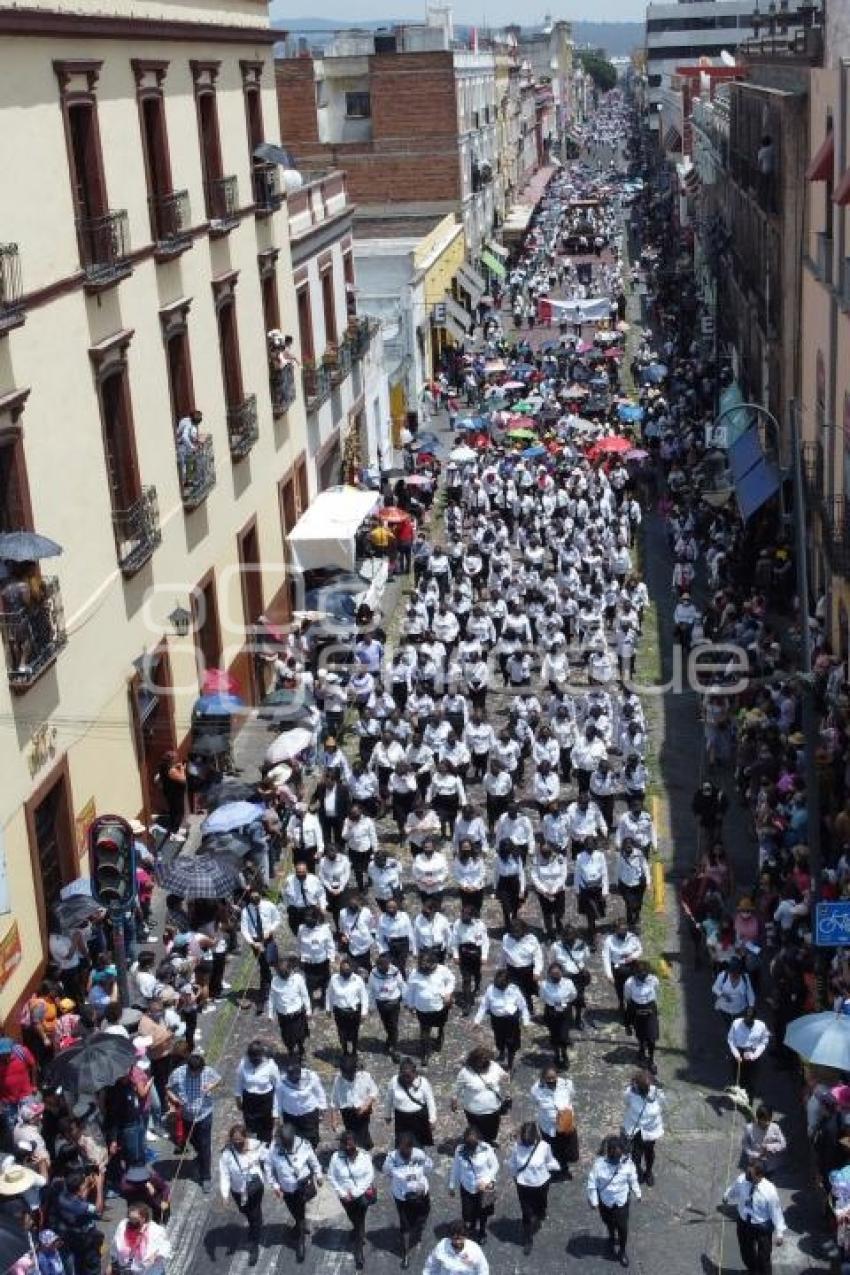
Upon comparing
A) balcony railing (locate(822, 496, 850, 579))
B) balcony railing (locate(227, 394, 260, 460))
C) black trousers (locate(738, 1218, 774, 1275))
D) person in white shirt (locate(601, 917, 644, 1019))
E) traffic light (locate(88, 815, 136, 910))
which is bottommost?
black trousers (locate(738, 1218, 774, 1275))

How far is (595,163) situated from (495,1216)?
168 meters

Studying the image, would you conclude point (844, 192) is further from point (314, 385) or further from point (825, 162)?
point (314, 385)

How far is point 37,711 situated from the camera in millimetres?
16453

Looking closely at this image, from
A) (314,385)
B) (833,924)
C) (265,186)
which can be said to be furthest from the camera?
(314,385)

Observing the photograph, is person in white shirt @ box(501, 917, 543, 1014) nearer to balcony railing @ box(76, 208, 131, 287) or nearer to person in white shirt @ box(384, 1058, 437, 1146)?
person in white shirt @ box(384, 1058, 437, 1146)

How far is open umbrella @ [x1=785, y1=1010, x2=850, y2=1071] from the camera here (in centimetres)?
1224

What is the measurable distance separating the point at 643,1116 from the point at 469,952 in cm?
349

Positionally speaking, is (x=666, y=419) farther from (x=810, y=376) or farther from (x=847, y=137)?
(x=847, y=137)

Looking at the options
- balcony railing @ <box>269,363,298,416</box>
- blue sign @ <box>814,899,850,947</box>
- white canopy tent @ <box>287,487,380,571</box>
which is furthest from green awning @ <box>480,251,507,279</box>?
blue sign @ <box>814,899,850,947</box>

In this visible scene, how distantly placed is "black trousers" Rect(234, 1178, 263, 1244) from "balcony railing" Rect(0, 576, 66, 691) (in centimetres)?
558

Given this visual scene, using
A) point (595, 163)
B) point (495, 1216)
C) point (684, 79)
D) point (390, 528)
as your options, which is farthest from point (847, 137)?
point (595, 163)

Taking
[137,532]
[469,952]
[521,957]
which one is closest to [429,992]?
[521,957]

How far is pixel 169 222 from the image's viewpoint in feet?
70.4

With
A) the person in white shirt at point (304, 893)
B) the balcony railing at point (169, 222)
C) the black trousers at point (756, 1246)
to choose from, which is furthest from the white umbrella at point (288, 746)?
the black trousers at point (756, 1246)
